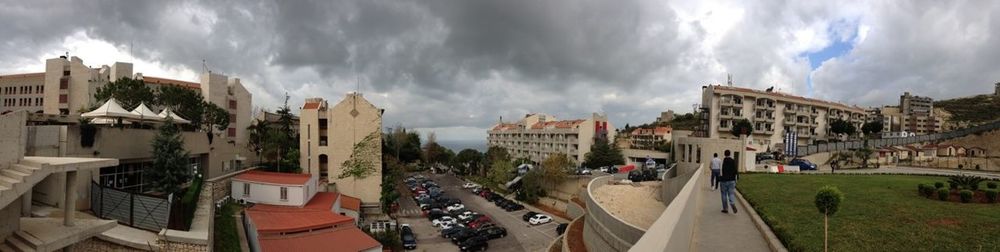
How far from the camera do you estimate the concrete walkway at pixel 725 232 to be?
9.12m

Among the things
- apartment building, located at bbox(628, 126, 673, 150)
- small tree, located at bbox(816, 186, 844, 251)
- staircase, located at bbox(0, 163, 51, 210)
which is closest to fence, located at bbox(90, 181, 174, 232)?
staircase, located at bbox(0, 163, 51, 210)

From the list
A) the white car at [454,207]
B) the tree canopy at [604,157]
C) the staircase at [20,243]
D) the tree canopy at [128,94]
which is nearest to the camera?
the staircase at [20,243]

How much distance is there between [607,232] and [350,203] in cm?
2328

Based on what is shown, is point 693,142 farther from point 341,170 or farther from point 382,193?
point 341,170

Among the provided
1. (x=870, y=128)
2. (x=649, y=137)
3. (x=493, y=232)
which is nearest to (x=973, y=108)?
(x=870, y=128)

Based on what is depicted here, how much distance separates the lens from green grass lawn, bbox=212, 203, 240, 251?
16266mm

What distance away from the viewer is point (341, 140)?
33969mm

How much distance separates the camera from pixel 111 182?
54.9ft

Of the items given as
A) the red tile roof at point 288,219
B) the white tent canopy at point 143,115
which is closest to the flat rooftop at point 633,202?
the red tile roof at point 288,219

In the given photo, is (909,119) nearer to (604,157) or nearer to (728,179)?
(604,157)

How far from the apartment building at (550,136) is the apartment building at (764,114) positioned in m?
14.1

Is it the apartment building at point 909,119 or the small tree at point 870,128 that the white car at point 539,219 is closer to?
the small tree at point 870,128

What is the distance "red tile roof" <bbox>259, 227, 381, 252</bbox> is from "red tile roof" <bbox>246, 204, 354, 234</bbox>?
348 millimetres

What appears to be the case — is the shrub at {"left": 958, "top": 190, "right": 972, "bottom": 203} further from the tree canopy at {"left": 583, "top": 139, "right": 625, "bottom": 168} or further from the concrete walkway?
the tree canopy at {"left": 583, "top": 139, "right": 625, "bottom": 168}
